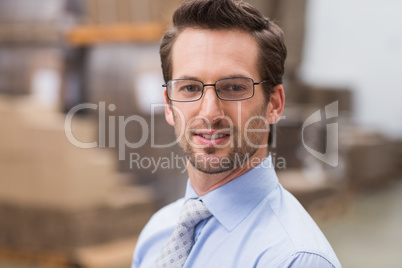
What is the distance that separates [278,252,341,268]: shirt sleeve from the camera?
1108 millimetres

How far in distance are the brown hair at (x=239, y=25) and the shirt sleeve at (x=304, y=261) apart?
434mm

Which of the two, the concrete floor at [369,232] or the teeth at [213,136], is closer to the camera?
the teeth at [213,136]

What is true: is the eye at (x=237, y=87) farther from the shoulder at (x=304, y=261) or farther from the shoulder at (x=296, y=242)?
the shoulder at (x=304, y=261)

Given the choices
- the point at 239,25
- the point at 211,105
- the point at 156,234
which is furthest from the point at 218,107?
the point at 156,234

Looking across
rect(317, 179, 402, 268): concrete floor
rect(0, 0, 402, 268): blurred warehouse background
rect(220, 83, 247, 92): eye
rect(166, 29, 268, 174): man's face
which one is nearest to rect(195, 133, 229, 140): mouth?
rect(166, 29, 268, 174): man's face

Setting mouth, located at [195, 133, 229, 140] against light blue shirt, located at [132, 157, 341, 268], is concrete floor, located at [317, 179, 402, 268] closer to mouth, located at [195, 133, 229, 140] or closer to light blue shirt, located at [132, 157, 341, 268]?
light blue shirt, located at [132, 157, 341, 268]

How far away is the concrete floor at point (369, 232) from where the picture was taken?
5605 mm

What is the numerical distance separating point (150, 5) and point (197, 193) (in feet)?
17.2

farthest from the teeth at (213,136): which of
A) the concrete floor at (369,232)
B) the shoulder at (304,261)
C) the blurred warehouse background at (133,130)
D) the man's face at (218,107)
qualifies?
the concrete floor at (369,232)

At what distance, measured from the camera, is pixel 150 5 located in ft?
20.8

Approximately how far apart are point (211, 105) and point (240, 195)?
0.81 feet

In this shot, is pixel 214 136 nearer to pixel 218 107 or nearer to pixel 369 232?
pixel 218 107

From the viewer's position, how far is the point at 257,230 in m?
1.23

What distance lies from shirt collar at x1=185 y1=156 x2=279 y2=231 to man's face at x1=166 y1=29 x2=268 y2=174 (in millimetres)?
53
